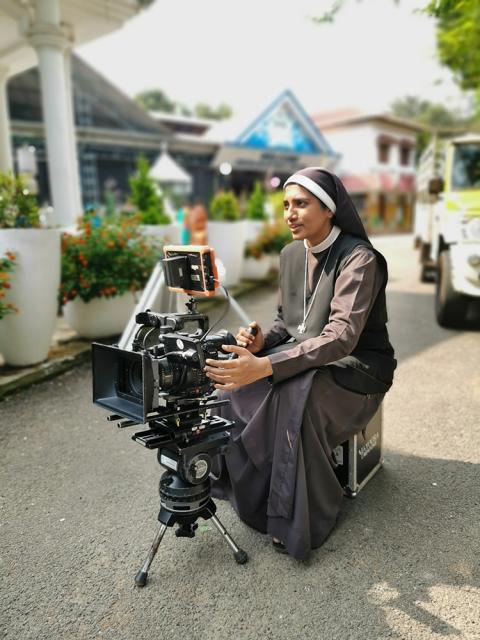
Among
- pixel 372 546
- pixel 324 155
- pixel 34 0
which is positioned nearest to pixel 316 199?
pixel 372 546

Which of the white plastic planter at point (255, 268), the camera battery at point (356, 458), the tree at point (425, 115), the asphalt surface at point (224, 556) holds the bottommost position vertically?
the asphalt surface at point (224, 556)

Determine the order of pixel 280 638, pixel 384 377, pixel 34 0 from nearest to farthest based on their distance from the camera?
pixel 280 638 → pixel 384 377 → pixel 34 0

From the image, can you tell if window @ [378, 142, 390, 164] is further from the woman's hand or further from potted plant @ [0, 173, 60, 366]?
the woman's hand

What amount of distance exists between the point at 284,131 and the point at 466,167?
16.2 metres

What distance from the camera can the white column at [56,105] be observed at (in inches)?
306

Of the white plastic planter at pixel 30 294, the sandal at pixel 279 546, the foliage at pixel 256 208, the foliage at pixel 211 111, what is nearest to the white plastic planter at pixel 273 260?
the foliage at pixel 256 208

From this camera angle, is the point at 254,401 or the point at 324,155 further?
the point at 324,155

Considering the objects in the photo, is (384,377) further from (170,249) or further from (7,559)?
(7,559)

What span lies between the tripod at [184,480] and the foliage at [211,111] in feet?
191

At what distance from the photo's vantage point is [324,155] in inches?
951

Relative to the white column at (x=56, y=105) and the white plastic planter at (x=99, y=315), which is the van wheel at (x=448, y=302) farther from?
the white column at (x=56, y=105)

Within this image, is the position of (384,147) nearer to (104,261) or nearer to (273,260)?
(273,260)

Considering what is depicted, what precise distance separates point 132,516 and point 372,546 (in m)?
1.25

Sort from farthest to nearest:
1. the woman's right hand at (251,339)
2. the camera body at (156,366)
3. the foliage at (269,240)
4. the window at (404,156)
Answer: the window at (404,156) → the foliage at (269,240) → the woman's right hand at (251,339) → the camera body at (156,366)
